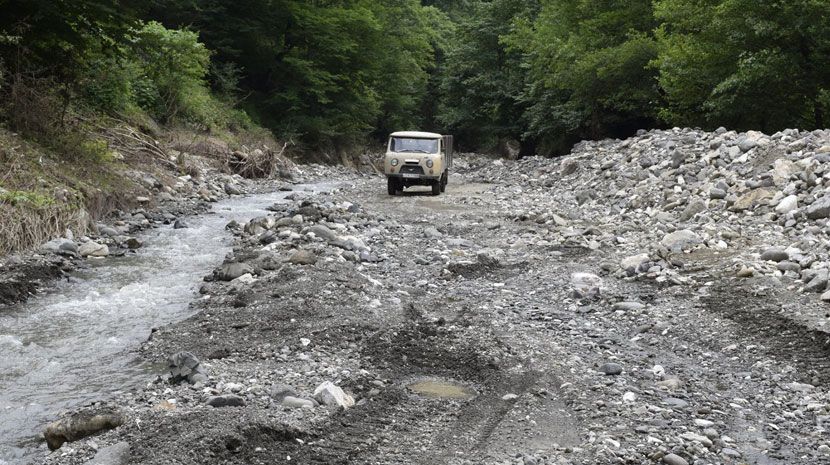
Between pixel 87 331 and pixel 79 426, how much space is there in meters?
3.31

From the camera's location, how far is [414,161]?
23.3m

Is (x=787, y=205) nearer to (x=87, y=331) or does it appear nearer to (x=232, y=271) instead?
(x=232, y=271)

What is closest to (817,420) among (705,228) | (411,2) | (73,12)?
(705,228)

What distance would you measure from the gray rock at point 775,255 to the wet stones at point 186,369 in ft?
24.9

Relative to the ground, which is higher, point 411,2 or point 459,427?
point 411,2

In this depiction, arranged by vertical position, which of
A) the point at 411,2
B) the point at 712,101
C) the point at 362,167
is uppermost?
the point at 411,2

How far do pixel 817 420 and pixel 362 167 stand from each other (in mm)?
38652

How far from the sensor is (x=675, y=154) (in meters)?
18.6

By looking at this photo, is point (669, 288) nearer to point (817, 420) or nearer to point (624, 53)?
point (817, 420)

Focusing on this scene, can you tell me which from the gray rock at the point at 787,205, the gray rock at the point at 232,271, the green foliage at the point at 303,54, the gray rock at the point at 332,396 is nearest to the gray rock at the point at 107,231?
the gray rock at the point at 232,271

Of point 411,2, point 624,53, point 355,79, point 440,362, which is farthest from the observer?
point 411,2

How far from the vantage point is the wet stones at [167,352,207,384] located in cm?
665

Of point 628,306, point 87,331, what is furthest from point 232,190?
point 628,306

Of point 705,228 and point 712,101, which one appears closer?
point 705,228
